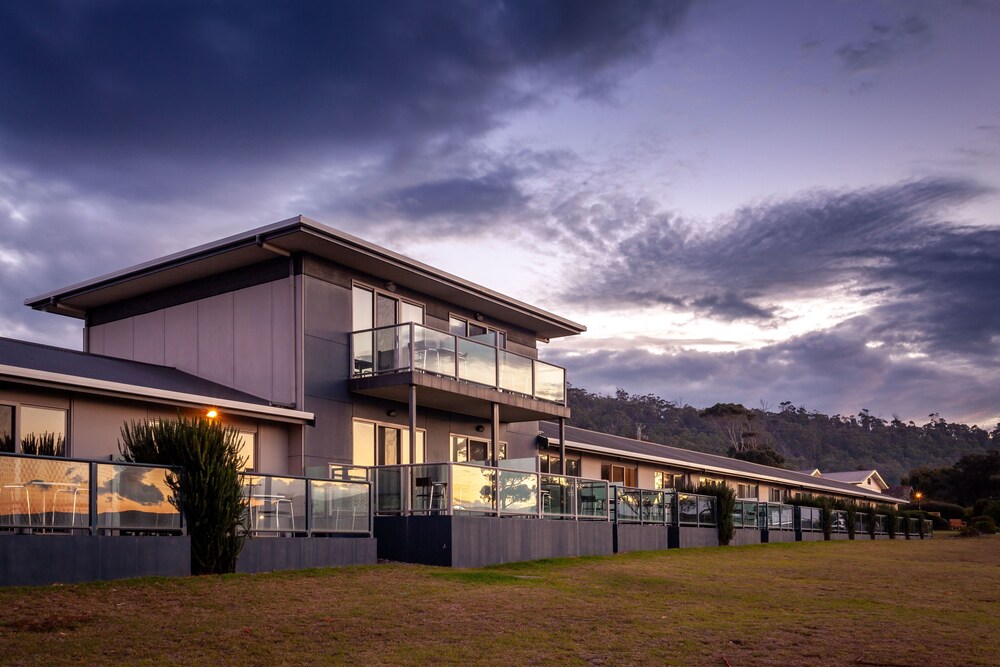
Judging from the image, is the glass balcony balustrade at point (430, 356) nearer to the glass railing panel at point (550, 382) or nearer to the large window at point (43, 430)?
the glass railing panel at point (550, 382)

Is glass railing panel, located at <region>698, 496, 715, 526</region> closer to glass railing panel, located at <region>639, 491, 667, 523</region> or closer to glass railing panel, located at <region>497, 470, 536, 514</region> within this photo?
glass railing panel, located at <region>639, 491, 667, 523</region>

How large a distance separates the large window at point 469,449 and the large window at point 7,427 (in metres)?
11.8

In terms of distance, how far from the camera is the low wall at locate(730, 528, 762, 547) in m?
32.3

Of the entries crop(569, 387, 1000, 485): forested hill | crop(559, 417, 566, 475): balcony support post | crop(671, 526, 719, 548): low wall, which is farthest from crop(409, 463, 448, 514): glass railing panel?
crop(569, 387, 1000, 485): forested hill

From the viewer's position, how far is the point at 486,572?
1789 centimetres

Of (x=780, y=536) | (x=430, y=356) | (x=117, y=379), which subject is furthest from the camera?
(x=780, y=536)

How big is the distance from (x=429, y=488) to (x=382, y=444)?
4.73m

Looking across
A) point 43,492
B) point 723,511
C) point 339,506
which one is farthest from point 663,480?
point 43,492

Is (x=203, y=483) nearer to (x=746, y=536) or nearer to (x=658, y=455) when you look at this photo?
(x=746, y=536)

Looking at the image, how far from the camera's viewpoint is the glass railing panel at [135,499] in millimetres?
13695

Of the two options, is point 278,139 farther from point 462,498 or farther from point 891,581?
point 891,581

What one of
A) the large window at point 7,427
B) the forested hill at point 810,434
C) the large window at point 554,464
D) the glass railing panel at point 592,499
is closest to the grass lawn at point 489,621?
the large window at point 7,427

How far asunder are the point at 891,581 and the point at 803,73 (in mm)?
10708

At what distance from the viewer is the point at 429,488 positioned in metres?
20.0
